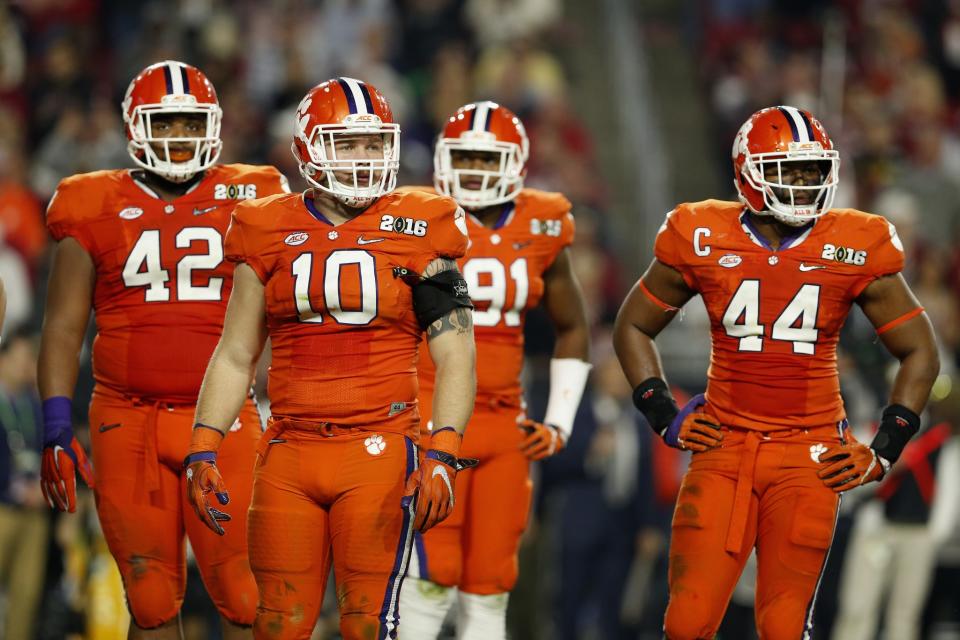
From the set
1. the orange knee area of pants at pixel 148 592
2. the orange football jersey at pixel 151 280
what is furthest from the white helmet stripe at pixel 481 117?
the orange knee area of pants at pixel 148 592

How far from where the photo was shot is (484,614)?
6.15m

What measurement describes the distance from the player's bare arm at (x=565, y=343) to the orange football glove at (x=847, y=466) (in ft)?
4.25

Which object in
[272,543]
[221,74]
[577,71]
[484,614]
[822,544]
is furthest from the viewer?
[577,71]

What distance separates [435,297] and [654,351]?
1.15m

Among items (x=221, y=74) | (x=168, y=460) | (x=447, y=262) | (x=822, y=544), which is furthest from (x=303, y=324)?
(x=221, y=74)

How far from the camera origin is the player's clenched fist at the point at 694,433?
559 centimetres

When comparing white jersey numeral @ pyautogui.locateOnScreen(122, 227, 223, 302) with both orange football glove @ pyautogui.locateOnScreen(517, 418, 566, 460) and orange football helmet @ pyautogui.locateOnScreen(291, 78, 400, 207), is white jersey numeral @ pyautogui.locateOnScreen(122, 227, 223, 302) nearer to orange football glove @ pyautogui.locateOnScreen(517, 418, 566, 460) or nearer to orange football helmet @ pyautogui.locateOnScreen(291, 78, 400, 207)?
orange football helmet @ pyautogui.locateOnScreen(291, 78, 400, 207)

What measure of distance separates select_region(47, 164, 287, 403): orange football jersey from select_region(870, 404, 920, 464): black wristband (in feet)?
7.71

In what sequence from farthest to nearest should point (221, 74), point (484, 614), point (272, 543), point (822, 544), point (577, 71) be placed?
point (577, 71)
point (221, 74)
point (484, 614)
point (822, 544)
point (272, 543)

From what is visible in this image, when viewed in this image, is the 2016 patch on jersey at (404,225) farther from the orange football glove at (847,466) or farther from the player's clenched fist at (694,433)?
the orange football glove at (847,466)

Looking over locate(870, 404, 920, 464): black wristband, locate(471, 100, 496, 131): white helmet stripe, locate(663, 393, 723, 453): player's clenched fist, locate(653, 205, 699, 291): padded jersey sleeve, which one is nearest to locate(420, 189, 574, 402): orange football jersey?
locate(471, 100, 496, 131): white helmet stripe

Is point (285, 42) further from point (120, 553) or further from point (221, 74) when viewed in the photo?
point (120, 553)

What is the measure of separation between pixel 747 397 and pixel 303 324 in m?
1.58

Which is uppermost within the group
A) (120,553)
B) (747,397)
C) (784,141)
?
(784,141)
